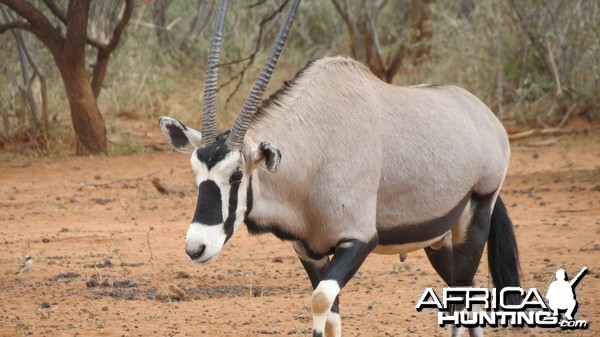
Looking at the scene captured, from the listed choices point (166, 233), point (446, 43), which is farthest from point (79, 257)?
point (446, 43)

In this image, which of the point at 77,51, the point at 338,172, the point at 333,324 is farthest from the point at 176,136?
the point at 77,51

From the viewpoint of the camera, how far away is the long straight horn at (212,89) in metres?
4.51

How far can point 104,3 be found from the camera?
49.1ft

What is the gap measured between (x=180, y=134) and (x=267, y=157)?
1.69ft

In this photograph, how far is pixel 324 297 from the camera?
4.47 meters

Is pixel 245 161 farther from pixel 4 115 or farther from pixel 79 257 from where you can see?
pixel 4 115

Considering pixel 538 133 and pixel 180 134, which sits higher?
pixel 538 133

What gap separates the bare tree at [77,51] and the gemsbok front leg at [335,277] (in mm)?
8594

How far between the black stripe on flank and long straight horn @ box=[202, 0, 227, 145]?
3.11 ft

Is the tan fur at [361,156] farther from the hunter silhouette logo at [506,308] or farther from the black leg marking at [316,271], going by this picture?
the hunter silhouette logo at [506,308]

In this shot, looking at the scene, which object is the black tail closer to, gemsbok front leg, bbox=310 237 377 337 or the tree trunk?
→ gemsbok front leg, bbox=310 237 377 337

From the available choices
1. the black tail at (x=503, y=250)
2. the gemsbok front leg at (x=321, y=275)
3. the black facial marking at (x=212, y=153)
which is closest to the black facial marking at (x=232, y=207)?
the black facial marking at (x=212, y=153)

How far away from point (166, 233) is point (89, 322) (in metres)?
3.10

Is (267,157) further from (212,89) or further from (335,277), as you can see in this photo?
(335,277)
